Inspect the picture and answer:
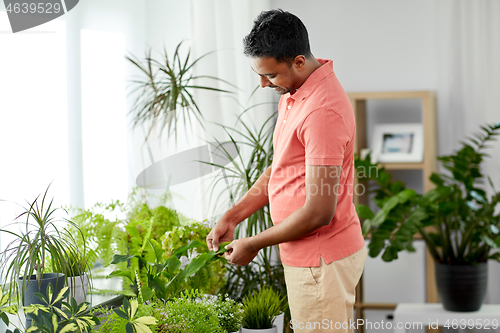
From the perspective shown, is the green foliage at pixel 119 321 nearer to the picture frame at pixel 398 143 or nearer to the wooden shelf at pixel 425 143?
the wooden shelf at pixel 425 143

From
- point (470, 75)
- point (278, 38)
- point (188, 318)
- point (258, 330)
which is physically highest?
point (470, 75)

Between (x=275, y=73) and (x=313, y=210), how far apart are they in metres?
0.36

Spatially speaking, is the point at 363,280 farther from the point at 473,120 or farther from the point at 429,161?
the point at 473,120

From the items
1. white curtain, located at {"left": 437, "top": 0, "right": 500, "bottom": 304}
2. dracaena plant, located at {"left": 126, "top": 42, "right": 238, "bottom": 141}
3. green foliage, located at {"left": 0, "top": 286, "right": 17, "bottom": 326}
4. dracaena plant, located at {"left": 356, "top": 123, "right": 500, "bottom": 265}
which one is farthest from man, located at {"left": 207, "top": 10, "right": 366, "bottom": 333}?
white curtain, located at {"left": 437, "top": 0, "right": 500, "bottom": 304}

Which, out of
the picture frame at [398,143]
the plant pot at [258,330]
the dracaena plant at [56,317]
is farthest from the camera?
the picture frame at [398,143]

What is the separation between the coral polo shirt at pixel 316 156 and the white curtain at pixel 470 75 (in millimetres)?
2123

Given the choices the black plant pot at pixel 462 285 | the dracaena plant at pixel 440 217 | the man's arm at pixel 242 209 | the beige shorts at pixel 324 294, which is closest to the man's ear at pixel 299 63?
the man's arm at pixel 242 209

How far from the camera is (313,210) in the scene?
109 centimetres

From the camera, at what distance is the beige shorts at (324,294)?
3.87 feet

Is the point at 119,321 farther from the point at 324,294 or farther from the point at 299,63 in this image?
the point at 299,63

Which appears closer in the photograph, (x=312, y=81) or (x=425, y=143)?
(x=312, y=81)

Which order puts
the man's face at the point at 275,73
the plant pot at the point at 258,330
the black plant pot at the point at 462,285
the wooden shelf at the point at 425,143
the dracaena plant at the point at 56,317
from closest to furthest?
the dracaena plant at the point at 56,317, the man's face at the point at 275,73, the plant pot at the point at 258,330, the black plant pot at the point at 462,285, the wooden shelf at the point at 425,143

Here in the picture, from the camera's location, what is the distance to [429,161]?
9.25ft

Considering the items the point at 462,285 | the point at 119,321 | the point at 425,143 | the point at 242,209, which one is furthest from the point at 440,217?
the point at 119,321
